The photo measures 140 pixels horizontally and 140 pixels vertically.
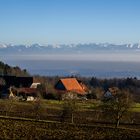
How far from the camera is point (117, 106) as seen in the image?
140 feet

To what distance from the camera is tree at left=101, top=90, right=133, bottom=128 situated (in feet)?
140

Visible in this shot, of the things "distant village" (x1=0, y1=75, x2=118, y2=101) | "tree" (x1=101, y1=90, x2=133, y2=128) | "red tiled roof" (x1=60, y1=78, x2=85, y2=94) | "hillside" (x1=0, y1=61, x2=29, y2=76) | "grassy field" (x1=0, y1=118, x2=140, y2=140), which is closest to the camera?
"grassy field" (x1=0, y1=118, x2=140, y2=140)

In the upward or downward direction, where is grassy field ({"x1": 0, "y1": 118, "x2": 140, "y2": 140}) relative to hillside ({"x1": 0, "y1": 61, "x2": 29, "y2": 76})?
upward

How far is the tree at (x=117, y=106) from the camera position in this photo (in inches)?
1683

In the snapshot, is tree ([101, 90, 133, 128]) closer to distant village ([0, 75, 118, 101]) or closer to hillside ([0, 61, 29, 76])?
distant village ([0, 75, 118, 101])

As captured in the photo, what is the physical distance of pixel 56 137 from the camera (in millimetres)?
29125

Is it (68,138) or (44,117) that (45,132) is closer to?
(68,138)

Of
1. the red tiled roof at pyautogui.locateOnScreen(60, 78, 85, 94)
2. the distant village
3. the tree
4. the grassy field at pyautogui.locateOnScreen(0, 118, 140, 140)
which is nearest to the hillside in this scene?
the distant village

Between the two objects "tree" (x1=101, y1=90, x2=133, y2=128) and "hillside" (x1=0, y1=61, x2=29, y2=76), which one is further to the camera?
"hillside" (x1=0, y1=61, x2=29, y2=76)

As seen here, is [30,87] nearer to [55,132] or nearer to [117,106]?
[117,106]

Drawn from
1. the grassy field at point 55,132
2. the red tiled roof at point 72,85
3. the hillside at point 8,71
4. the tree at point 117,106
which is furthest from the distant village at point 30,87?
the grassy field at point 55,132

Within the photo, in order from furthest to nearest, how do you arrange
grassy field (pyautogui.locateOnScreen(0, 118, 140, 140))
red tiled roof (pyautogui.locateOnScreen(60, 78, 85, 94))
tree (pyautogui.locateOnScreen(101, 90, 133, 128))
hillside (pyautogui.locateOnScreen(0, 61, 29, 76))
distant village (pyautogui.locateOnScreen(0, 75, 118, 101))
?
hillside (pyautogui.locateOnScreen(0, 61, 29, 76)) → red tiled roof (pyautogui.locateOnScreen(60, 78, 85, 94)) → distant village (pyautogui.locateOnScreen(0, 75, 118, 101)) → tree (pyautogui.locateOnScreen(101, 90, 133, 128)) → grassy field (pyautogui.locateOnScreen(0, 118, 140, 140))

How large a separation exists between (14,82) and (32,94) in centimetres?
1641

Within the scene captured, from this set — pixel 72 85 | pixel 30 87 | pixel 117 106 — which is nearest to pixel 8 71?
pixel 72 85
